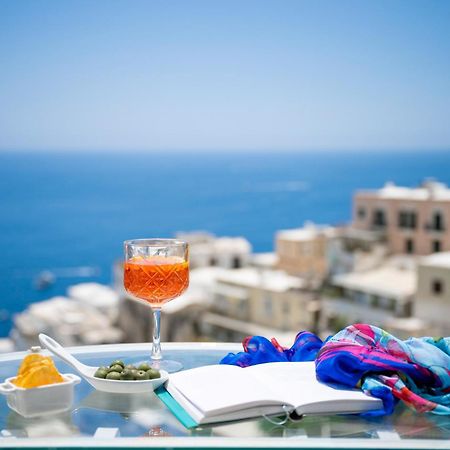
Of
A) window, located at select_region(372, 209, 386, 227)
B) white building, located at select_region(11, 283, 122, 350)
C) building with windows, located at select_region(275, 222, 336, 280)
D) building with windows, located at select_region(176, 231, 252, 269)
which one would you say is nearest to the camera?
Answer: white building, located at select_region(11, 283, 122, 350)

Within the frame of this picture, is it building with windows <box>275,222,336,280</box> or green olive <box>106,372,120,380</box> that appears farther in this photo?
building with windows <box>275,222,336,280</box>

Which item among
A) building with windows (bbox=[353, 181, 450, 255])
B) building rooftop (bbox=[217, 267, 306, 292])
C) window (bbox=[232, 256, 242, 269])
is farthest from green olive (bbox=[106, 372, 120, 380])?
window (bbox=[232, 256, 242, 269])

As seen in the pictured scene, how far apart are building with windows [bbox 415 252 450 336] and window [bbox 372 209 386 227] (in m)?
5.24

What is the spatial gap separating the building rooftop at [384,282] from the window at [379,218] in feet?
7.02

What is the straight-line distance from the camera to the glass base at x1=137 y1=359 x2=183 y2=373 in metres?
1.50

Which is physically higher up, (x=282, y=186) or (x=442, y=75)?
(x=442, y=75)

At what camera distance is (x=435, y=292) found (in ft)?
41.6

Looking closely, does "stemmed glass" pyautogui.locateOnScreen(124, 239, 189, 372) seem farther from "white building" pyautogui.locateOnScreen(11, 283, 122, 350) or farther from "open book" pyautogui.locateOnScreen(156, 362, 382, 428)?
"white building" pyautogui.locateOnScreen(11, 283, 122, 350)

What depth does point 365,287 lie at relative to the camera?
14445 mm

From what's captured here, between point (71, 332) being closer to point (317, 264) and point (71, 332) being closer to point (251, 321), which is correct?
point (251, 321)

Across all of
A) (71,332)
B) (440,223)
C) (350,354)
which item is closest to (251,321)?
(71,332)

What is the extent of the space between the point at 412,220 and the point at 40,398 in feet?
56.6

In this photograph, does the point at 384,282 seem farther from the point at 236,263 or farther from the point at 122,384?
the point at 122,384

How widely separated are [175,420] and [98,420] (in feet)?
0.40
